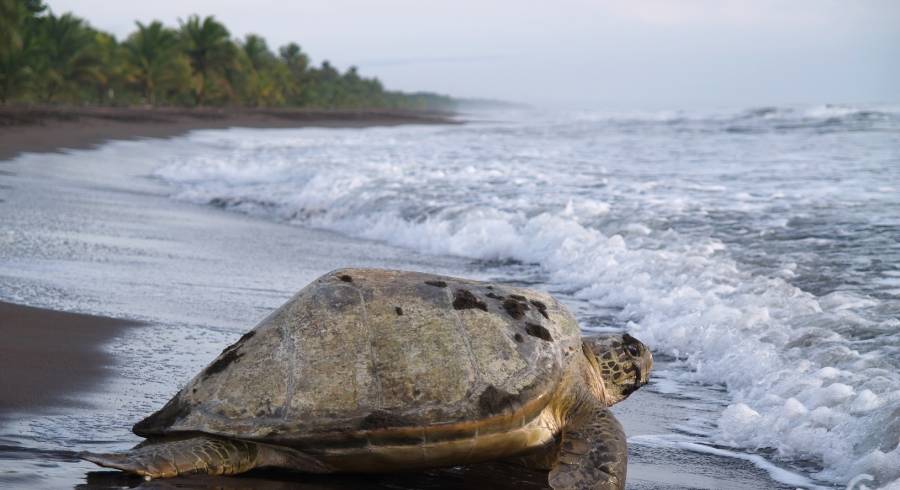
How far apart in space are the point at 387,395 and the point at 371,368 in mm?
119

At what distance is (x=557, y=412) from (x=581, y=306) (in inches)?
121

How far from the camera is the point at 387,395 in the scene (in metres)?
3.21

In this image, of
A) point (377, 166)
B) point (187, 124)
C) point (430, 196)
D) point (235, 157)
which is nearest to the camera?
point (430, 196)

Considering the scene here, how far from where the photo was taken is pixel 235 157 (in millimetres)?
20953

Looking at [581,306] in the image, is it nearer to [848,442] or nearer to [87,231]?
[848,442]

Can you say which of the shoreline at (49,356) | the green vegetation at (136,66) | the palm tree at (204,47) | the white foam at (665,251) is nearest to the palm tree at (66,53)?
the green vegetation at (136,66)

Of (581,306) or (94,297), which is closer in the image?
(94,297)

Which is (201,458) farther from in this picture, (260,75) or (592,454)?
(260,75)

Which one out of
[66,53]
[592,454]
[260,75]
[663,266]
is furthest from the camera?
[260,75]

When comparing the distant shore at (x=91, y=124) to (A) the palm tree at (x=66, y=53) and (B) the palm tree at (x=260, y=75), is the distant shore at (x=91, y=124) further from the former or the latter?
(B) the palm tree at (x=260, y=75)

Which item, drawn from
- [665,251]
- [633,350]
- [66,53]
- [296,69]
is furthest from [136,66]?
[633,350]

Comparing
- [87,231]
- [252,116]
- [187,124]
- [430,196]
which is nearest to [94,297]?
[87,231]

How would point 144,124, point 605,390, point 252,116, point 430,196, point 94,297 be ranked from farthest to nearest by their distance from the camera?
point 252,116 < point 144,124 < point 430,196 < point 94,297 < point 605,390

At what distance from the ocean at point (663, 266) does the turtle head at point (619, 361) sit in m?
0.23
